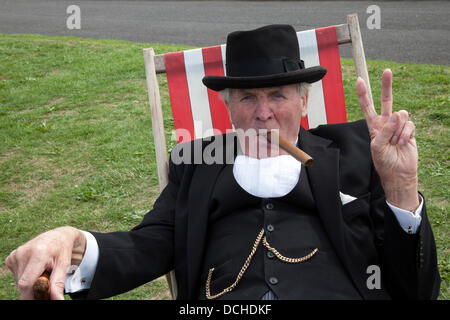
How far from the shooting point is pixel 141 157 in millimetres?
5422

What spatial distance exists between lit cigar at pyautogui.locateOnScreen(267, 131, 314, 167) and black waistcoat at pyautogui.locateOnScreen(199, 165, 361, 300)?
28 cm

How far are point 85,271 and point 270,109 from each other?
122 centimetres

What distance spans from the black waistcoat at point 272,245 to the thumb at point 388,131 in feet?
1.69

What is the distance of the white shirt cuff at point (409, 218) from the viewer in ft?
7.04

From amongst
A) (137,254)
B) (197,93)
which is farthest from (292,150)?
(197,93)

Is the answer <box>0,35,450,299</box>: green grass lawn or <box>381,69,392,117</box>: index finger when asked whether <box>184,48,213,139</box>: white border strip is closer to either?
<box>0,35,450,299</box>: green grass lawn

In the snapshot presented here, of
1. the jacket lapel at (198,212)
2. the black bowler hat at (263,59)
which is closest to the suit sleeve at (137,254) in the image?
the jacket lapel at (198,212)

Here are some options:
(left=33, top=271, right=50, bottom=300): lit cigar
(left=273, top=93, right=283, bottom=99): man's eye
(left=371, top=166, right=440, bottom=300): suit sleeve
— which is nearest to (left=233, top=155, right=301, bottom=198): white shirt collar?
(left=273, top=93, right=283, bottom=99): man's eye

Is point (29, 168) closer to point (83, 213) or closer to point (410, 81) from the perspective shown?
point (83, 213)

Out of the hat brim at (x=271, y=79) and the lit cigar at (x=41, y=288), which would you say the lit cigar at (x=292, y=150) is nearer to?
the hat brim at (x=271, y=79)

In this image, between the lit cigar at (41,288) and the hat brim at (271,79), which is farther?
the hat brim at (271,79)

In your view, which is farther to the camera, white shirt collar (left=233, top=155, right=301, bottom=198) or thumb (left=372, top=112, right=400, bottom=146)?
white shirt collar (left=233, top=155, right=301, bottom=198)

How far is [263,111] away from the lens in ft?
8.30

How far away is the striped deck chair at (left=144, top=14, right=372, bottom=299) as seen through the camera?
3430 millimetres
